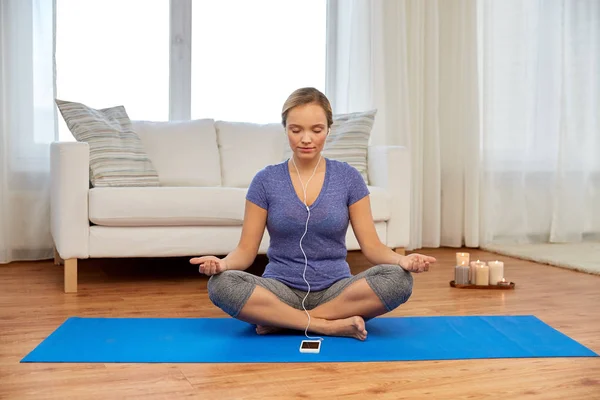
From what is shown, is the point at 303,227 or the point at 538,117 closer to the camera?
the point at 303,227

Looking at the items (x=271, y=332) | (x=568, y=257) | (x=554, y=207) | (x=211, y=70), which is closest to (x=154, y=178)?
(x=211, y=70)

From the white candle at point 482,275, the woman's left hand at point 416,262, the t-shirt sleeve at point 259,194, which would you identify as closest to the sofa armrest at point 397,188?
the white candle at point 482,275

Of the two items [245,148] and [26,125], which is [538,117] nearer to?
[245,148]

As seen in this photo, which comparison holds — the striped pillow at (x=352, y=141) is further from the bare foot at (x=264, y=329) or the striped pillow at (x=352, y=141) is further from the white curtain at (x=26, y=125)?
the bare foot at (x=264, y=329)

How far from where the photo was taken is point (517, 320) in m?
2.72

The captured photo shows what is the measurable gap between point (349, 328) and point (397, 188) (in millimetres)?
1604

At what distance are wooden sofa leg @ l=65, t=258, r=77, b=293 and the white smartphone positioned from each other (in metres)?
1.40

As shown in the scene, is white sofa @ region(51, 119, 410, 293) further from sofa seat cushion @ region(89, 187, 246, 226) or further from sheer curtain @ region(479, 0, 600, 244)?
sheer curtain @ region(479, 0, 600, 244)

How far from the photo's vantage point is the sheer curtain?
5.04m

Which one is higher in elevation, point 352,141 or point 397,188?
point 352,141

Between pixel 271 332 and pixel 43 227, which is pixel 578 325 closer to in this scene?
pixel 271 332

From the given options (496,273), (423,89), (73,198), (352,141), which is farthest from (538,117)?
(73,198)

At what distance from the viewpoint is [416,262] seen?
226cm

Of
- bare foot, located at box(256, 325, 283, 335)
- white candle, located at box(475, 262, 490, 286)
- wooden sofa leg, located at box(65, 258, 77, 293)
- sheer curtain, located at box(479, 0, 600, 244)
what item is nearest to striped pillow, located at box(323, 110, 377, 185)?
white candle, located at box(475, 262, 490, 286)
